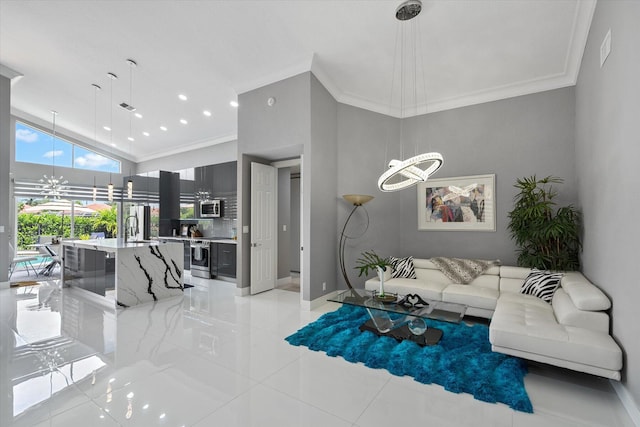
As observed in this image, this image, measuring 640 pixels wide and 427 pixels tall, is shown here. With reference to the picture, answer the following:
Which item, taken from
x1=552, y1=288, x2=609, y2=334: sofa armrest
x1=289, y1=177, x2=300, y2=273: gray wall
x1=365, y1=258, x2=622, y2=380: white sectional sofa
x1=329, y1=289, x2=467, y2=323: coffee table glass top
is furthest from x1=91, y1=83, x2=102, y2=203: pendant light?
x1=552, y1=288, x2=609, y2=334: sofa armrest

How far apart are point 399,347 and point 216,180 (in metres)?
5.99

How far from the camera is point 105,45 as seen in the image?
4621mm

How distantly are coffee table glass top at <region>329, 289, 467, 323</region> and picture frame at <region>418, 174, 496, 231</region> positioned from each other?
91.3 inches

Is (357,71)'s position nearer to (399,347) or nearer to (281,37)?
(281,37)

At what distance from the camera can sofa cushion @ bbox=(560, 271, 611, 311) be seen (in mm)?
2527

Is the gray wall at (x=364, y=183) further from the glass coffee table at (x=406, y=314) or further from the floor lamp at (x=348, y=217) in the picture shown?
the glass coffee table at (x=406, y=314)

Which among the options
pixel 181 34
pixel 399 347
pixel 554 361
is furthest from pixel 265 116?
pixel 554 361

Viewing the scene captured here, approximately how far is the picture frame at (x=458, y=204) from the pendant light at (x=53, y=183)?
8908 millimetres

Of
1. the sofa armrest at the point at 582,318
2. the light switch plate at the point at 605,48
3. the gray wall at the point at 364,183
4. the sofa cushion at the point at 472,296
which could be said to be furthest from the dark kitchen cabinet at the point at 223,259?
the light switch plate at the point at 605,48

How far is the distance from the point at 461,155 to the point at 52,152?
35.4ft

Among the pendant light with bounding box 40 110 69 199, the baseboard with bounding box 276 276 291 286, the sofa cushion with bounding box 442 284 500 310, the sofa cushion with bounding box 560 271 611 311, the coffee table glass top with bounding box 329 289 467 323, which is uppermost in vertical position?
the pendant light with bounding box 40 110 69 199

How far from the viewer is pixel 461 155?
5.24 metres

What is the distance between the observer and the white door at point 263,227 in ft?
17.4

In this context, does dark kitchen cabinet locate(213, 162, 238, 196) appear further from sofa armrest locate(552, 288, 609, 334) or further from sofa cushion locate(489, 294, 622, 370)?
sofa armrest locate(552, 288, 609, 334)
